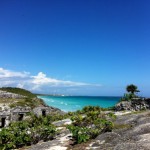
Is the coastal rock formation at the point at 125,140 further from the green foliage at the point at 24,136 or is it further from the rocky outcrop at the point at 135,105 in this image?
the rocky outcrop at the point at 135,105

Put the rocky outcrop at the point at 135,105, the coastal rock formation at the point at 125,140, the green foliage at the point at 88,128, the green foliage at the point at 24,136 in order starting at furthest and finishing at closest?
the rocky outcrop at the point at 135,105 < the green foliage at the point at 24,136 < the green foliage at the point at 88,128 < the coastal rock formation at the point at 125,140

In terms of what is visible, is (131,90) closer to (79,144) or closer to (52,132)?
(52,132)

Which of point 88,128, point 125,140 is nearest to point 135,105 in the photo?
point 88,128

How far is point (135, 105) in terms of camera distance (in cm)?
5062

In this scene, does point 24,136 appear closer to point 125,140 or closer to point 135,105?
point 125,140

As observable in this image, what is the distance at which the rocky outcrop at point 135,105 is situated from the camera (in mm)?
49844

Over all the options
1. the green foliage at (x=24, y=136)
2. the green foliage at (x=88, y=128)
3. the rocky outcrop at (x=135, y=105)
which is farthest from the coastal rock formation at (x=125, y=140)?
the rocky outcrop at (x=135, y=105)

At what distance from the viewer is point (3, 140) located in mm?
29141

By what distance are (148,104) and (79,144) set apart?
93.4ft

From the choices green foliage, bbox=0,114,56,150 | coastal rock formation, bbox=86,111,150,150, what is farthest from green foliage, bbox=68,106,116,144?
green foliage, bbox=0,114,56,150

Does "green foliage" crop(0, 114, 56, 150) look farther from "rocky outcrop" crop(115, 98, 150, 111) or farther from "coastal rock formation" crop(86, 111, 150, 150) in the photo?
"rocky outcrop" crop(115, 98, 150, 111)

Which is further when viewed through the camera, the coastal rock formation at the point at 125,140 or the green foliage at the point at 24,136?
the green foliage at the point at 24,136

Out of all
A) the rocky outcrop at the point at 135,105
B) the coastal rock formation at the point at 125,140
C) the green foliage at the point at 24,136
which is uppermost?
the rocky outcrop at the point at 135,105

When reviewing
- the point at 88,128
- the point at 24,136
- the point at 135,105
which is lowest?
the point at 24,136
